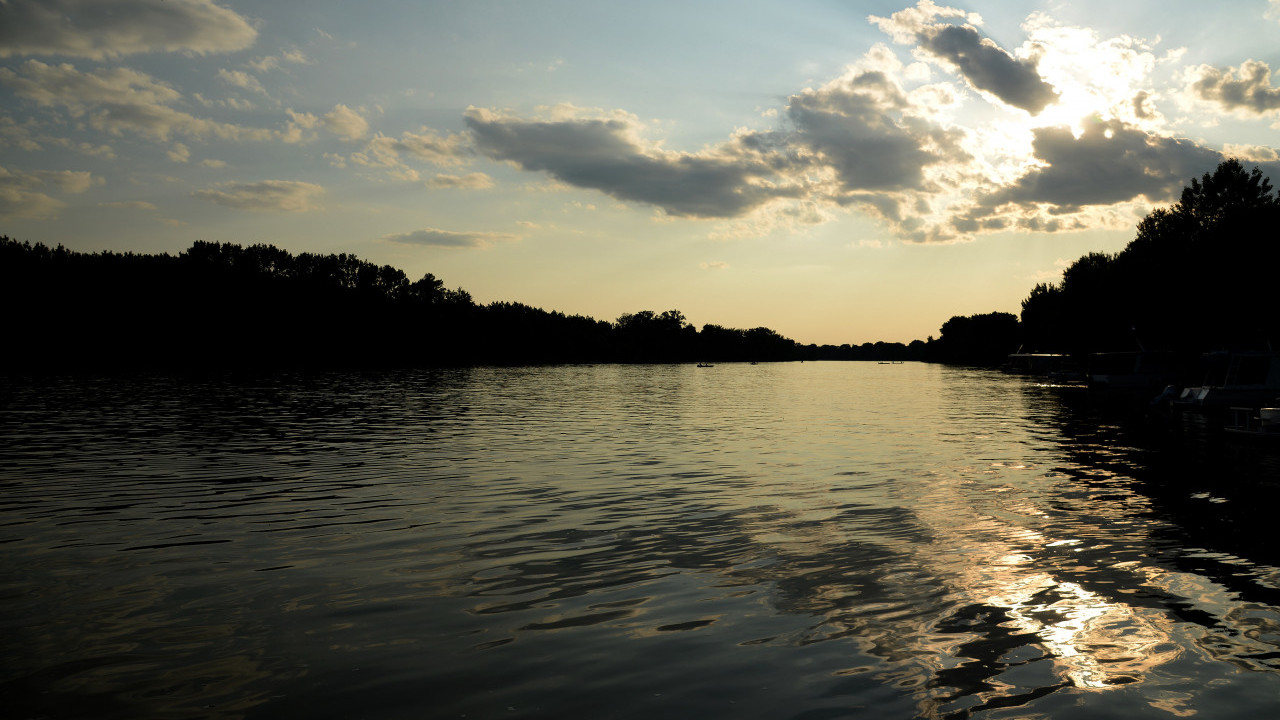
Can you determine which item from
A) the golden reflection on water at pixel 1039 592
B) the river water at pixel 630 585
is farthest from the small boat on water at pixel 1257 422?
the golden reflection on water at pixel 1039 592

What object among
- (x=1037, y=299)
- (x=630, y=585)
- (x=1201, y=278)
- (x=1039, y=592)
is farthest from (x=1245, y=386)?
(x=1037, y=299)

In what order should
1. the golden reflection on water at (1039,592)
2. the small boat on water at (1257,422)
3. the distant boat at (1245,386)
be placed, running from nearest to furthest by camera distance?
the golden reflection on water at (1039,592), the small boat on water at (1257,422), the distant boat at (1245,386)

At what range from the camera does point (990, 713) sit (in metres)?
8.30

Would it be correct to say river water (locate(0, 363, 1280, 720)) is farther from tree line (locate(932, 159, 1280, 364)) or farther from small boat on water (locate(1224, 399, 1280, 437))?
tree line (locate(932, 159, 1280, 364))

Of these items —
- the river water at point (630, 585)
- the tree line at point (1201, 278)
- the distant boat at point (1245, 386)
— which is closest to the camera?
the river water at point (630, 585)

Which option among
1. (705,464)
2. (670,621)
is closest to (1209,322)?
(705,464)

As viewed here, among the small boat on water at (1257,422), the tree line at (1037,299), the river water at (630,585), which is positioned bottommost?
the river water at (630,585)

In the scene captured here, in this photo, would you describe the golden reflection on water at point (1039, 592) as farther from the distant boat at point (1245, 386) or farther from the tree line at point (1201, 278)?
the tree line at point (1201, 278)

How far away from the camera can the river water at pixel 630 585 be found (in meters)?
8.91

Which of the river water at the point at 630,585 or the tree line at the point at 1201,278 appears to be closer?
the river water at the point at 630,585

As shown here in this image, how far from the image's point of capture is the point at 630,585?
13.3m

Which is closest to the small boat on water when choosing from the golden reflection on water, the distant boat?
the distant boat

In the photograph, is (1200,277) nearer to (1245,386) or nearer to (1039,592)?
(1245,386)

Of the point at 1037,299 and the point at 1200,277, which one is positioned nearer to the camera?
the point at 1200,277
